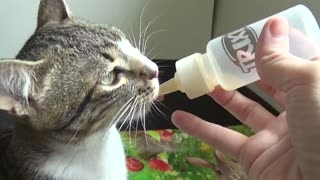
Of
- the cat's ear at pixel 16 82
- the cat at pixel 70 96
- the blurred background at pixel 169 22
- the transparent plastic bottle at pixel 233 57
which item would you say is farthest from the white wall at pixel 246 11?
the cat's ear at pixel 16 82

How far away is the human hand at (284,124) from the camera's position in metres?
0.73

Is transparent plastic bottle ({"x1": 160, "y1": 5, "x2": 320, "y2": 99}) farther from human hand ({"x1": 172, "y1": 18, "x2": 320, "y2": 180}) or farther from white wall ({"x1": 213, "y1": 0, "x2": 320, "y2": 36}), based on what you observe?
white wall ({"x1": 213, "y1": 0, "x2": 320, "y2": 36})

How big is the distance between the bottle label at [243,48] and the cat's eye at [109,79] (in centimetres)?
22

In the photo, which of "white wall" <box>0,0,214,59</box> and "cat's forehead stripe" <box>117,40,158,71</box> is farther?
"white wall" <box>0,0,214,59</box>

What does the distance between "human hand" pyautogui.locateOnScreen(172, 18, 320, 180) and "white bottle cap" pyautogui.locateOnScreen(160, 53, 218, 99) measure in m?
0.11

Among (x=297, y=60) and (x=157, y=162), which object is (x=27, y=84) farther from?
(x=157, y=162)

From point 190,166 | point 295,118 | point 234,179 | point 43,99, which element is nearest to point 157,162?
point 190,166

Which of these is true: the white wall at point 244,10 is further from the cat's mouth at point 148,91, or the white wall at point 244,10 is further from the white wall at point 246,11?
the cat's mouth at point 148,91

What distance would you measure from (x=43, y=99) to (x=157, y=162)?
75cm

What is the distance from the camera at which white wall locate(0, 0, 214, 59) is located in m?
1.76

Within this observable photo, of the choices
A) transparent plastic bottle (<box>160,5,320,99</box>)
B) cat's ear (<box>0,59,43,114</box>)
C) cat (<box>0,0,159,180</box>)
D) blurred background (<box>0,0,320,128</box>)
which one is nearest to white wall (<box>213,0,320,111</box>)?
blurred background (<box>0,0,320,128</box>)

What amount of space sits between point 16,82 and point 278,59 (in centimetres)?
45

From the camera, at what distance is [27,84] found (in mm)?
908

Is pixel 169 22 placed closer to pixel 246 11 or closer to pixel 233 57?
pixel 246 11
